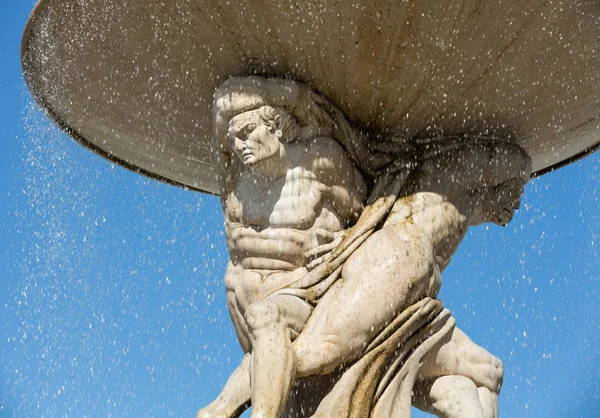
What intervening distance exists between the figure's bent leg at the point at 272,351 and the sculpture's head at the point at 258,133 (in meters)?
1.02

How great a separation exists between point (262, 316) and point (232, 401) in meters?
0.63

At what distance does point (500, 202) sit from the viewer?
26.8ft

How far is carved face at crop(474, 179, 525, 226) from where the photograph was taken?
8.14m

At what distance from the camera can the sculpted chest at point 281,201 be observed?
7531 mm

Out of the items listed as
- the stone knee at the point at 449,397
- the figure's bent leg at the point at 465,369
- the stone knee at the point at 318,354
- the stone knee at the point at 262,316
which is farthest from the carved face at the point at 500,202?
the stone knee at the point at 262,316

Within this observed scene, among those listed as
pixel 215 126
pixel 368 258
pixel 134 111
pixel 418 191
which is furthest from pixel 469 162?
pixel 134 111

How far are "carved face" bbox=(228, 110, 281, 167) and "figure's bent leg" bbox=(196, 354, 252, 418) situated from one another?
1.30m

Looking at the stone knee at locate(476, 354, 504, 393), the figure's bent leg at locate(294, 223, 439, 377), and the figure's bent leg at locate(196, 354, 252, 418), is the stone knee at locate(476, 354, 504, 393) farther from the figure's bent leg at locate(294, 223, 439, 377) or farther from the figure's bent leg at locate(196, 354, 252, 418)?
the figure's bent leg at locate(196, 354, 252, 418)

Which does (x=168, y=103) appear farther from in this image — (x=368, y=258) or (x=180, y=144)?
(x=368, y=258)

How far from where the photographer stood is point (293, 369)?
6.67 metres

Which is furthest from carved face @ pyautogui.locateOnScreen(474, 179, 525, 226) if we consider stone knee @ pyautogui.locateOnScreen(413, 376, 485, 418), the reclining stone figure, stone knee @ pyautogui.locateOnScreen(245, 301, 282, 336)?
stone knee @ pyautogui.locateOnScreen(245, 301, 282, 336)

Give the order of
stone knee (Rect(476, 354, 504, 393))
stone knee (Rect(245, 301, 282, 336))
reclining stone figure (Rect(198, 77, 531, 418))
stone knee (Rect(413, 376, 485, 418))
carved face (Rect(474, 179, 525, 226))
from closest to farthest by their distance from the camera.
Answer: stone knee (Rect(245, 301, 282, 336)), reclining stone figure (Rect(198, 77, 531, 418)), stone knee (Rect(413, 376, 485, 418)), stone knee (Rect(476, 354, 504, 393)), carved face (Rect(474, 179, 525, 226))

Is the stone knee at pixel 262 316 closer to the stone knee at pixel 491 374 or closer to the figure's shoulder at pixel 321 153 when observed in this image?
the figure's shoulder at pixel 321 153

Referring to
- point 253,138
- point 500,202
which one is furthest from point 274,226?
point 500,202
